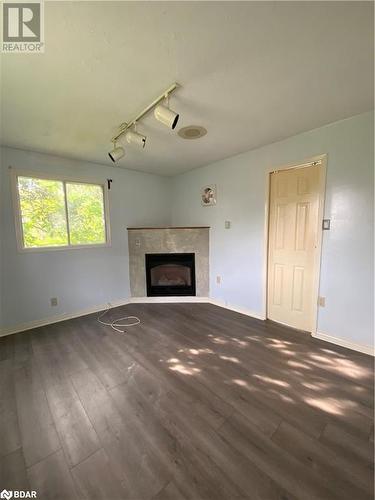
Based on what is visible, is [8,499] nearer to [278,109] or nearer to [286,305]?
[286,305]

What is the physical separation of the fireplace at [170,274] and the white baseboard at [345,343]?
1.98m

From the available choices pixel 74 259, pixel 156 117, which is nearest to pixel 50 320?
pixel 74 259

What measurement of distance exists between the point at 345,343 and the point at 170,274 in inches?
105

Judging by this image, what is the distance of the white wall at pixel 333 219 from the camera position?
1.96 meters

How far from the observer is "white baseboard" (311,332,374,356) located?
201cm

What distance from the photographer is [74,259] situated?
3.05 m

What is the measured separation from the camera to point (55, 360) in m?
2.02

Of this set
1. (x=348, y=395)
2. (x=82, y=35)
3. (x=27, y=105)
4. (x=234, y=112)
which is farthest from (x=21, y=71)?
(x=348, y=395)

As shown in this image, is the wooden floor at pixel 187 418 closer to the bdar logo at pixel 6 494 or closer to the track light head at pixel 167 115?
the bdar logo at pixel 6 494

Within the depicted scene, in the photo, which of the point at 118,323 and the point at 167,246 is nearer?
the point at 118,323

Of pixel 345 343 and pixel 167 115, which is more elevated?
pixel 167 115

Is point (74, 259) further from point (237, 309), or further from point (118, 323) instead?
point (237, 309)

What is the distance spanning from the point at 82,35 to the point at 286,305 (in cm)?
313

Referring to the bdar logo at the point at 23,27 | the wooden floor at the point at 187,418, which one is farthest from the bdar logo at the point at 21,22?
the wooden floor at the point at 187,418
